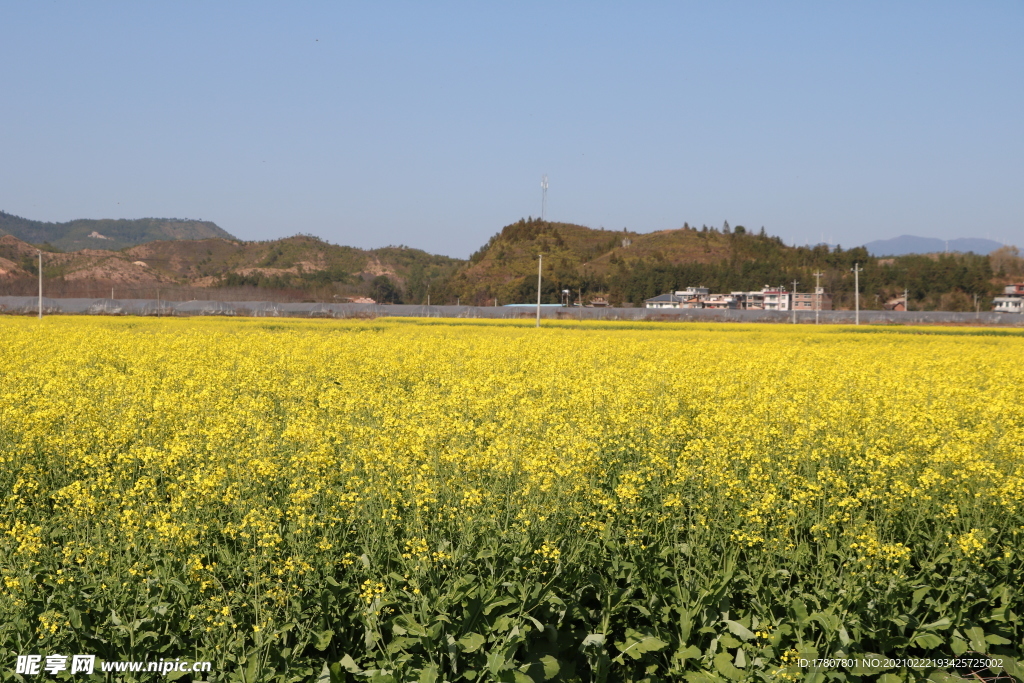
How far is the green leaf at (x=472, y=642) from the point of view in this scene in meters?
4.04

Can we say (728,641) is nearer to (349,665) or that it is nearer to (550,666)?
(550,666)

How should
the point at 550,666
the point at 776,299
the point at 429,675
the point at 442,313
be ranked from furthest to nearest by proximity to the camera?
the point at 776,299 → the point at 442,313 → the point at 550,666 → the point at 429,675

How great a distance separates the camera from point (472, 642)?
Result: 4062mm

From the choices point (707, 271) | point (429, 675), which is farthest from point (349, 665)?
point (707, 271)

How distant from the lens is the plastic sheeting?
211ft

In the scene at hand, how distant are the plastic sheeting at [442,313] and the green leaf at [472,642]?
197ft

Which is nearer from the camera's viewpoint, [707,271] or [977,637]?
[977,637]

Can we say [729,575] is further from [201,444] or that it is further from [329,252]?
[329,252]

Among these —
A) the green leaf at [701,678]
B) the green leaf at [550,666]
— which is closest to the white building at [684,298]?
the green leaf at [701,678]

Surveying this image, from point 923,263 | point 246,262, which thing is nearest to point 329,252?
point 246,262

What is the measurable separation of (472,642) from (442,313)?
67.3 metres

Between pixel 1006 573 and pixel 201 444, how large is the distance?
6.33 meters

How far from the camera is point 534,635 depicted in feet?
15.0

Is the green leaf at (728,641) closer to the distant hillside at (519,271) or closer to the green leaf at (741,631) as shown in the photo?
the green leaf at (741,631)
